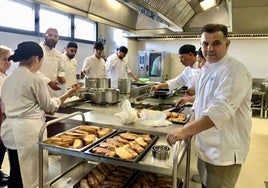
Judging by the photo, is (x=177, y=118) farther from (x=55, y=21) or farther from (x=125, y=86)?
(x=55, y=21)

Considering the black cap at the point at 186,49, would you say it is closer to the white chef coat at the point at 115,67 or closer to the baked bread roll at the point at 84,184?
the baked bread roll at the point at 84,184

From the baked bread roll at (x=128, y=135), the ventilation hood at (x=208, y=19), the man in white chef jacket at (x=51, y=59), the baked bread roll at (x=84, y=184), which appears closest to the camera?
the baked bread roll at (x=84, y=184)

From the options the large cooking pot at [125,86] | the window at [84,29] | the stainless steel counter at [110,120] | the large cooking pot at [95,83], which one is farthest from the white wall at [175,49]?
the stainless steel counter at [110,120]

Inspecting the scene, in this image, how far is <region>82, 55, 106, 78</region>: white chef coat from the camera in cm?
466

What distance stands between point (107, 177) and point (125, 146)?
0.43 m

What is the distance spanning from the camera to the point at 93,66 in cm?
470

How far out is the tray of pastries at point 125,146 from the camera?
5.21ft

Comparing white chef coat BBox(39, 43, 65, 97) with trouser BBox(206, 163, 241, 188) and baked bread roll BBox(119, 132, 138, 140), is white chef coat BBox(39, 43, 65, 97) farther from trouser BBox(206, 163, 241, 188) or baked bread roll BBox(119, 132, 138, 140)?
trouser BBox(206, 163, 241, 188)

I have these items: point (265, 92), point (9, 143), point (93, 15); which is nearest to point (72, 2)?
point (93, 15)

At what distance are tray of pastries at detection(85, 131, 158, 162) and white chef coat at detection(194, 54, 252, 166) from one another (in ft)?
1.32

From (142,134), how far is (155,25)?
4.66m

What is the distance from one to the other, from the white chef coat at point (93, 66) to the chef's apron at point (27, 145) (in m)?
2.75

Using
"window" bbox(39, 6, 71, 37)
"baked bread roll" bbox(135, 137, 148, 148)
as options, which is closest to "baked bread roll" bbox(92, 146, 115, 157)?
"baked bread roll" bbox(135, 137, 148, 148)

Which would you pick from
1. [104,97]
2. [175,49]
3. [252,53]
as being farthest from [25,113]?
[252,53]
